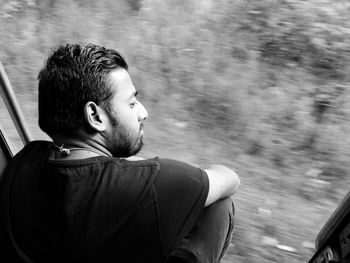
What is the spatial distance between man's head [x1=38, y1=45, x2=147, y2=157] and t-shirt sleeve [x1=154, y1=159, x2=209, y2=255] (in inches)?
10.9

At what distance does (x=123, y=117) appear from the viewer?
1762mm

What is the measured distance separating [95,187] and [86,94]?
370 millimetres

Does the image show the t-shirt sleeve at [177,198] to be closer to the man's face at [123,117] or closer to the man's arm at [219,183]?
the man's arm at [219,183]

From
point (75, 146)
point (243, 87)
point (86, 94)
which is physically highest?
point (86, 94)

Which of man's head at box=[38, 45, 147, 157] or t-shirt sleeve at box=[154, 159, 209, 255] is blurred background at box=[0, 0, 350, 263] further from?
man's head at box=[38, 45, 147, 157]

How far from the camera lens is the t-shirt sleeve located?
152cm

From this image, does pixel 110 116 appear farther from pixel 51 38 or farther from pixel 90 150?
pixel 51 38

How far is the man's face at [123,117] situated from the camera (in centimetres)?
172

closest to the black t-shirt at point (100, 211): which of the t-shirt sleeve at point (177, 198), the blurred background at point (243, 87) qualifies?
the t-shirt sleeve at point (177, 198)

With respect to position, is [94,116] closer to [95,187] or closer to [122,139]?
[122,139]

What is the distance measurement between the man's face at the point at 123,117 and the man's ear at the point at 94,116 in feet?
0.15

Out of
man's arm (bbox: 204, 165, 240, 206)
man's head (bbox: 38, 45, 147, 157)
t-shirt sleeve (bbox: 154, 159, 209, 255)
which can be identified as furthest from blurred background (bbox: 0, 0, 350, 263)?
man's head (bbox: 38, 45, 147, 157)

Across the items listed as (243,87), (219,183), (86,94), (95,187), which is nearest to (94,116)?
(86,94)

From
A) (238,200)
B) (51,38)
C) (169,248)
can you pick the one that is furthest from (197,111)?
(169,248)
